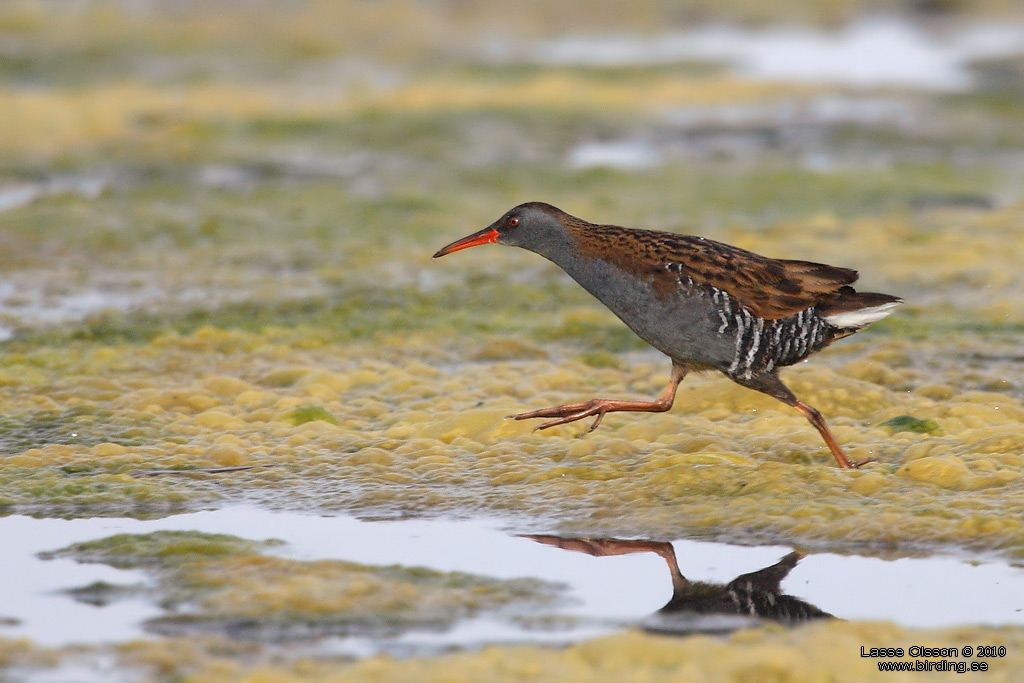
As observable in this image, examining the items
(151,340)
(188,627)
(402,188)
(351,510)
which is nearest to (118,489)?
(351,510)

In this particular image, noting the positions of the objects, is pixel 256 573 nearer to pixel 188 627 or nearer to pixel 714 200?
pixel 188 627

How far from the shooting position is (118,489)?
532cm

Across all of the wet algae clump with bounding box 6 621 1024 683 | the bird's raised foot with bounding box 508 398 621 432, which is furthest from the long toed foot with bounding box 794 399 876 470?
the wet algae clump with bounding box 6 621 1024 683

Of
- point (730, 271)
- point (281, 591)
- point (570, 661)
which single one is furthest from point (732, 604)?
point (730, 271)

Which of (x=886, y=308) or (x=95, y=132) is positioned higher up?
(x=95, y=132)

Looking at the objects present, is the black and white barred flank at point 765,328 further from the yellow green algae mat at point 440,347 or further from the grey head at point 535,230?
the grey head at point 535,230

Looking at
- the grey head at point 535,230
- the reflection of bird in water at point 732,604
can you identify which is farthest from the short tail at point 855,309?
the reflection of bird in water at point 732,604

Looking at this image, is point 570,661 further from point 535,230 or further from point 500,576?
point 535,230

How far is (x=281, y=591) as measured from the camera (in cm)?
430

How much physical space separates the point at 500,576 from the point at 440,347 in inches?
129

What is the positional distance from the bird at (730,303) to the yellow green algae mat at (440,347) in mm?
411

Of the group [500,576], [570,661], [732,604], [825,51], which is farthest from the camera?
[825,51]

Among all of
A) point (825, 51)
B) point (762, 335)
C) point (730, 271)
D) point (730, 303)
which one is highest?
point (825, 51)

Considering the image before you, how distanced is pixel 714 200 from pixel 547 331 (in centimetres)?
392
